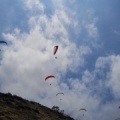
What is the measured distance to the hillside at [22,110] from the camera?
3294 centimetres

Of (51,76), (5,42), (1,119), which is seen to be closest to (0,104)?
(1,119)

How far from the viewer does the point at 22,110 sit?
117 feet

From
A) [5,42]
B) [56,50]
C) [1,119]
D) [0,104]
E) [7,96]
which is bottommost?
[1,119]

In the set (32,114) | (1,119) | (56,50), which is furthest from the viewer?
(56,50)

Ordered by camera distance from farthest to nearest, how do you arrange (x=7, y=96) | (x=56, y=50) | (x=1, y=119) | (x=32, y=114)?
(x=56, y=50), (x=7, y=96), (x=32, y=114), (x=1, y=119)

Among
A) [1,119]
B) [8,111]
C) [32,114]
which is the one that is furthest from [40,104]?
[1,119]

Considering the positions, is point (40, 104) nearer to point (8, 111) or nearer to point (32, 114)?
point (32, 114)

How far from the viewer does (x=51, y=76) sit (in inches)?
1666

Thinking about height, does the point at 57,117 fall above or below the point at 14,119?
above

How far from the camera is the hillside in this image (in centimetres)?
3294

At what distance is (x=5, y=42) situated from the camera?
120 feet

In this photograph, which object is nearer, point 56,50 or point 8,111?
point 8,111

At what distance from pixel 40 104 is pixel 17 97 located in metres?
3.58

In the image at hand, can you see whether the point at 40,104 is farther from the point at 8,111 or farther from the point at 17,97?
the point at 8,111
